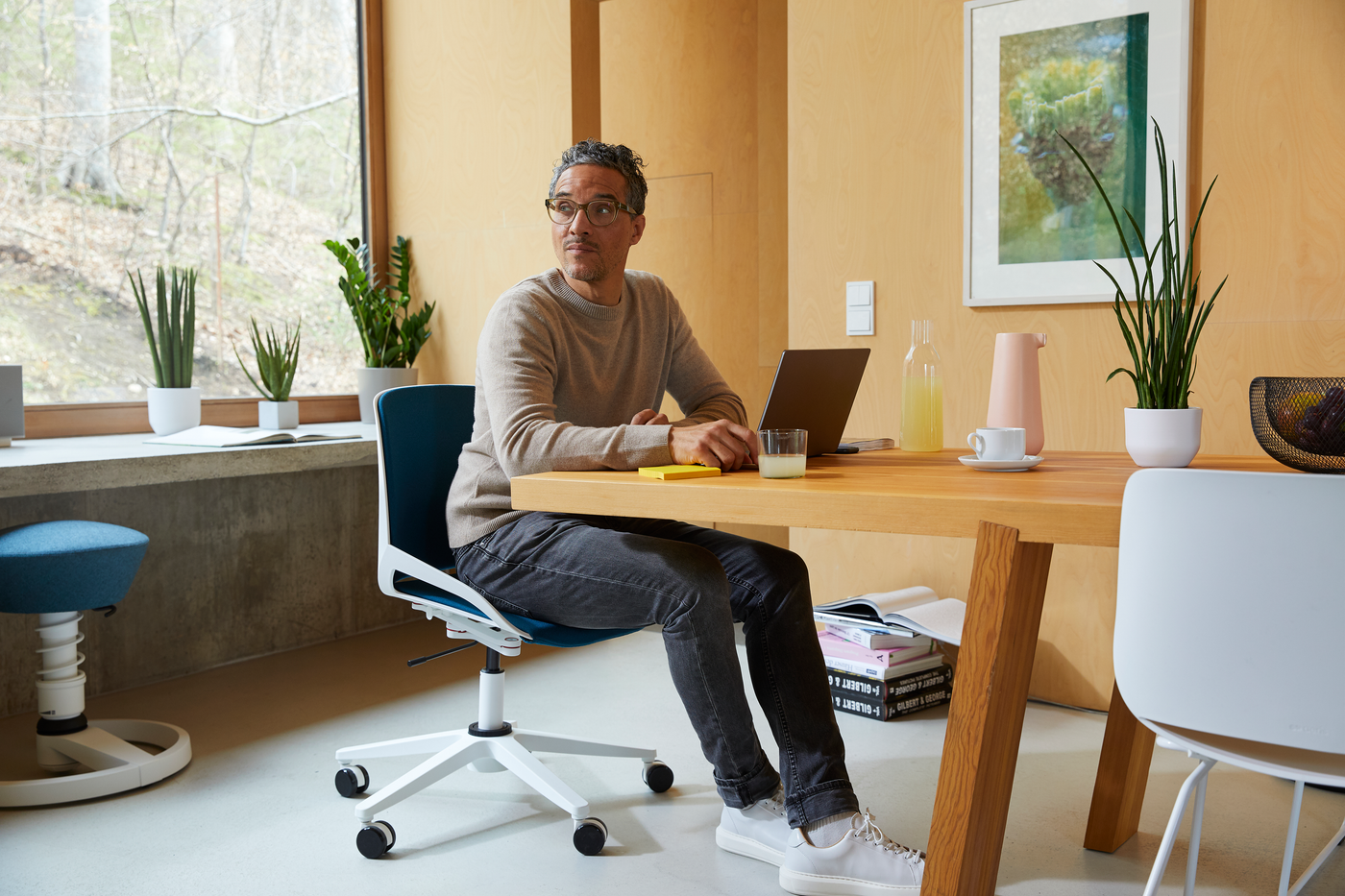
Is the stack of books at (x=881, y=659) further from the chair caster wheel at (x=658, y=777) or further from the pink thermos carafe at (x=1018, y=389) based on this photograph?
the pink thermos carafe at (x=1018, y=389)

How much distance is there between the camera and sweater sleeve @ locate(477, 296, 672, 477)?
172 cm

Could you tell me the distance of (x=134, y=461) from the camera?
2.62 metres

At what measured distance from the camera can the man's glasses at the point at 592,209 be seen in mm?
2150

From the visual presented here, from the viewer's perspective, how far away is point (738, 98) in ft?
13.5

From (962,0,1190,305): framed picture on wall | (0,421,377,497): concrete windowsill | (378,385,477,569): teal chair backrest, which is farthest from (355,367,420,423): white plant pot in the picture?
(962,0,1190,305): framed picture on wall

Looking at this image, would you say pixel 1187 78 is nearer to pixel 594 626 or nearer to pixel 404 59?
pixel 594 626

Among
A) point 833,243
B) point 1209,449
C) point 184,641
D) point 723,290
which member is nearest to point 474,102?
point 723,290

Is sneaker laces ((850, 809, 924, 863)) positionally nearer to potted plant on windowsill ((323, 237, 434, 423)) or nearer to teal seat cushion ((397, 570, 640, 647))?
teal seat cushion ((397, 570, 640, 647))

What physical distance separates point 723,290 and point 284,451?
72.5 inches

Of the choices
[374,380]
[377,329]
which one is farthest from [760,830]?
[377,329]

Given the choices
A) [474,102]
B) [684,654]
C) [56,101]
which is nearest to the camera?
[684,654]

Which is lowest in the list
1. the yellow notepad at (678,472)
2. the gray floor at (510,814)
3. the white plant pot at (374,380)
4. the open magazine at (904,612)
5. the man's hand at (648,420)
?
the gray floor at (510,814)

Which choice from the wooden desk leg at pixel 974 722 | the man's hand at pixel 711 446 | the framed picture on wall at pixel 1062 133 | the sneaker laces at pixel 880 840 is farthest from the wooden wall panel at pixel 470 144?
the wooden desk leg at pixel 974 722

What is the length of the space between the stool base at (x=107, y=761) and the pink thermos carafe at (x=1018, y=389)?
1.92 meters
